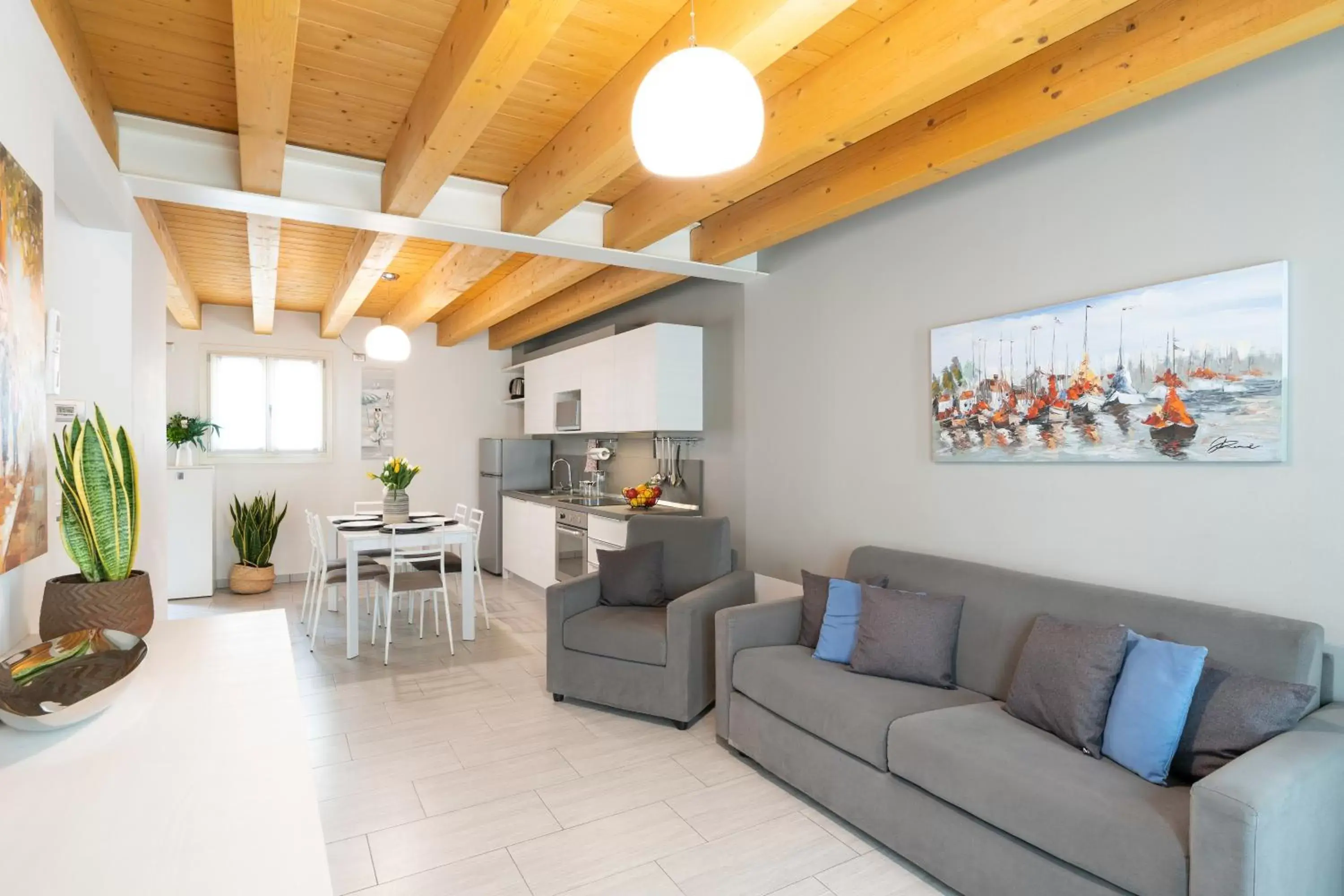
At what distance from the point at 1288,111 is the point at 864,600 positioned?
2.15 m

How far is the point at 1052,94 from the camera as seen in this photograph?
2484 millimetres

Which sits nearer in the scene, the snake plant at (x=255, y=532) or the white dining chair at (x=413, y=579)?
the white dining chair at (x=413, y=579)

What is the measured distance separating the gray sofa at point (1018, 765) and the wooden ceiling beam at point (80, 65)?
9.58 ft

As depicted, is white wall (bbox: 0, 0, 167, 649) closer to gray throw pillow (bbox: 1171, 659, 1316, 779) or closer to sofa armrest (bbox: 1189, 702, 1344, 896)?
sofa armrest (bbox: 1189, 702, 1344, 896)

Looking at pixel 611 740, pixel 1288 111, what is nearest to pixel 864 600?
pixel 611 740

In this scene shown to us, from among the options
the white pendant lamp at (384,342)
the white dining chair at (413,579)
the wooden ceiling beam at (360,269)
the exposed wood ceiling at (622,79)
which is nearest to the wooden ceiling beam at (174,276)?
the exposed wood ceiling at (622,79)

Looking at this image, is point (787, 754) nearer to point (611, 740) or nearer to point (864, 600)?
point (864, 600)

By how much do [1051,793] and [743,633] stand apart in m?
1.46

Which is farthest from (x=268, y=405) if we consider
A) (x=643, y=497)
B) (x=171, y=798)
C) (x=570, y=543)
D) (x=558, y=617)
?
(x=171, y=798)

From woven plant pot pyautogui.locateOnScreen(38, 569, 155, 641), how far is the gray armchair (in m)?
2.13

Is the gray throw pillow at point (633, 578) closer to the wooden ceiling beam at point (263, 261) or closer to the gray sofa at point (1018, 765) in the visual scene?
the gray sofa at point (1018, 765)

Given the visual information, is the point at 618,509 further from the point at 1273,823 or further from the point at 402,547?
the point at 1273,823

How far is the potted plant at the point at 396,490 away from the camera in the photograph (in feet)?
16.7
